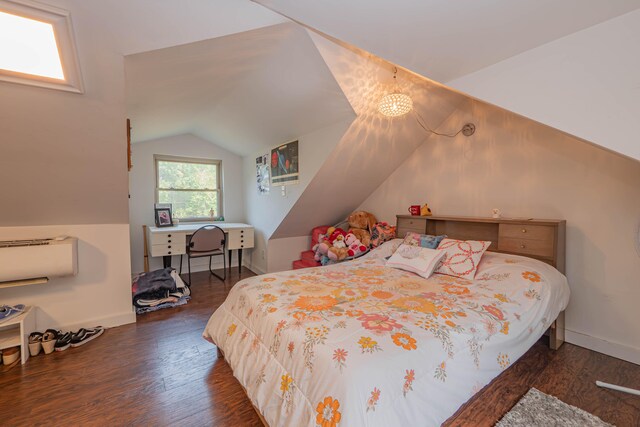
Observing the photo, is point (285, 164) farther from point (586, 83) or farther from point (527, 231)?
point (586, 83)

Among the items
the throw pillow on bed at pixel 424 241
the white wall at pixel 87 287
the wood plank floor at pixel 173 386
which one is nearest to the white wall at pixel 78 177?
Result: the white wall at pixel 87 287

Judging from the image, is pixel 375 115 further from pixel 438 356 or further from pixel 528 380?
pixel 528 380

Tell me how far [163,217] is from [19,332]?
7.04ft

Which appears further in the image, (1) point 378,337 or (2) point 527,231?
(2) point 527,231

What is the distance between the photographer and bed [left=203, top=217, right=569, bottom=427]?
100cm

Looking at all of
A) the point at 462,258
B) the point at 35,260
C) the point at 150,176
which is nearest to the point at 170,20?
the point at 35,260

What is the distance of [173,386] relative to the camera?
1.71 metres

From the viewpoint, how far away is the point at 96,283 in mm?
2480

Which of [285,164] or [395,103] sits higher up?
[395,103]

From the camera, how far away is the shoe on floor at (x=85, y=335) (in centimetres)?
219

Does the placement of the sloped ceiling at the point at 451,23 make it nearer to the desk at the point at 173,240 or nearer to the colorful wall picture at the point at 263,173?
the colorful wall picture at the point at 263,173

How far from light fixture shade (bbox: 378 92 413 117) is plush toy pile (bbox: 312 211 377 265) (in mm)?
1732

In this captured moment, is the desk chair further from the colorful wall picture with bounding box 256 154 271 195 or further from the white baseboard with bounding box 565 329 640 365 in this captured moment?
the white baseboard with bounding box 565 329 640 365

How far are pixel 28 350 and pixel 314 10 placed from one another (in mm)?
3055
